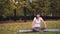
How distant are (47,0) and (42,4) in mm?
892

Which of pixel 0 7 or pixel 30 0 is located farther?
pixel 30 0

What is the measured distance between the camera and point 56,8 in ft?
93.8

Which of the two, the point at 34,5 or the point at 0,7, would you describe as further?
the point at 34,5

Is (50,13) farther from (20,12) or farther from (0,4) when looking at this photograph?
(0,4)

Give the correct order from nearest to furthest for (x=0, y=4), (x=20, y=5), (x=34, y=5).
Result: 1. (x=0, y=4)
2. (x=20, y=5)
3. (x=34, y=5)

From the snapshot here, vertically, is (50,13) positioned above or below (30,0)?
below

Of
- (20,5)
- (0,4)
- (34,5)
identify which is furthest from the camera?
(34,5)

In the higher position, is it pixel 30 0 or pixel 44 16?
pixel 30 0

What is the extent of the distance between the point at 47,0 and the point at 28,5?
2.70 m

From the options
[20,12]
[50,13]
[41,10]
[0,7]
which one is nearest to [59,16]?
[50,13]

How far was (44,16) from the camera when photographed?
29.0m

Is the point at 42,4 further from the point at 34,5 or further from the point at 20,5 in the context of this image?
the point at 20,5

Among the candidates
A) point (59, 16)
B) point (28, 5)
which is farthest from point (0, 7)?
point (59, 16)

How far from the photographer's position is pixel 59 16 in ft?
97.6
